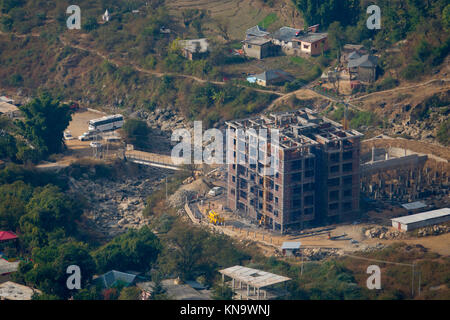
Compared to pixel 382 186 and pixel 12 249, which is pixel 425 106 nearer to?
pixel 382 186

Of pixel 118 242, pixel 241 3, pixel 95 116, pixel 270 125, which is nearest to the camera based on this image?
pixel 118 242

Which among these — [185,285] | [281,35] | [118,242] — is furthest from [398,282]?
[281,35]

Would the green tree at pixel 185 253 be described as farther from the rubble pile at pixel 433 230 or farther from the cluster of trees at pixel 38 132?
the cluster of trees at pixel 38 132

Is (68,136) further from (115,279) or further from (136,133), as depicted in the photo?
(115,279)

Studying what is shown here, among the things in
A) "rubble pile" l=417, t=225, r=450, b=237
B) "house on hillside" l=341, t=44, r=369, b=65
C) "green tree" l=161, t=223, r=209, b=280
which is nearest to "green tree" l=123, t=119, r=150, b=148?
"house on hillside" l=341, t=44, r=369, b=65

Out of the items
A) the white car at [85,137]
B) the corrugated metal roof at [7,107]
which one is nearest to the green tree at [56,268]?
the white car at [85,137]

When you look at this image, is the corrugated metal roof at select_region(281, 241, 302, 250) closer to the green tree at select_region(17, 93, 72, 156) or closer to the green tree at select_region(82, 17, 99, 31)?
the green tree at select_region(17, 93, 72, 156)

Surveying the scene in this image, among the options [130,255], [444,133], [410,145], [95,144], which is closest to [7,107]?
[95,144]

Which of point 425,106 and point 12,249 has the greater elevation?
point 425,106
